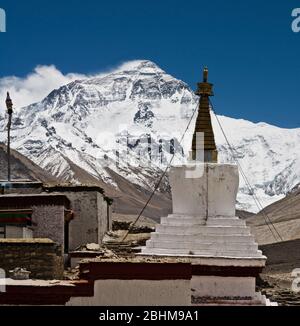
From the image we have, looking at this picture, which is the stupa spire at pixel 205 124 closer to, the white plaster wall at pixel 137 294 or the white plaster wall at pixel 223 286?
the white plaster wall at pixel 223 286

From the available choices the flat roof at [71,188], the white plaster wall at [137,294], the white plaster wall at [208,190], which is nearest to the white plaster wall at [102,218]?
the flat roof at [71,188]

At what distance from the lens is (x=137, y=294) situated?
461 inches

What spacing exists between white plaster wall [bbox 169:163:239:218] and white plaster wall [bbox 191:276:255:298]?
1.95 metres

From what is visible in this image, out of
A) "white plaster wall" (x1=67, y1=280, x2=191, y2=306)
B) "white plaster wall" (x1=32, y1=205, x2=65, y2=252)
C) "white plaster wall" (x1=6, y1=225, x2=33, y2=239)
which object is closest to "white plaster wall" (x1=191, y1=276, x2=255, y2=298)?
"white plaster wall" (x1=67, y1=280, x2=191, y2=306)

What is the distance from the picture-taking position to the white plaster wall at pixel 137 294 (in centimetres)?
1167

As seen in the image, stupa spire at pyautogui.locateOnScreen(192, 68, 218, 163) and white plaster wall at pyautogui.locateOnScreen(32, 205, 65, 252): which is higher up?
stupa spire at pyautogui.locateOnScreen(192, 68, 218, 163)

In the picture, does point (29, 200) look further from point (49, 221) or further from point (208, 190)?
point (208, 190)

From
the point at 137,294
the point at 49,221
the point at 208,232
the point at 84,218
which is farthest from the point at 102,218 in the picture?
the point at 137,294

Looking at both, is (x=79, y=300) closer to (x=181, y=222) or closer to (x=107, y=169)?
(x=181, y=222)

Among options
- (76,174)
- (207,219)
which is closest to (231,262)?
(207,219)

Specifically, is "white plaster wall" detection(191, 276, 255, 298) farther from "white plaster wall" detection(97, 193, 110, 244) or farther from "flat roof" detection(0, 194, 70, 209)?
"white plaster wall" detection(97, 193, 110, 244)

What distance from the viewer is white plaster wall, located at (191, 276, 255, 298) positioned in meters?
14.6

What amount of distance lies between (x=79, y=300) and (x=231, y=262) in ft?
13.7

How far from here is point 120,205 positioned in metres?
118
